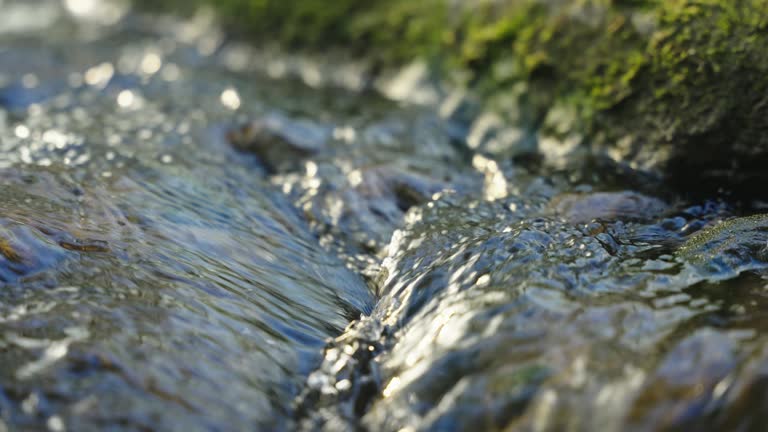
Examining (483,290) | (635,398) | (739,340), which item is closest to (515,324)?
(483,290)

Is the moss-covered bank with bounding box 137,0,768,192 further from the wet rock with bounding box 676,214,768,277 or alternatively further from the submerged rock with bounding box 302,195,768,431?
the submerged rock with bounding box 302,195,768,431

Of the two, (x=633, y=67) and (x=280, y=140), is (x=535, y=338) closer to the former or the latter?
(x=633, y=67)

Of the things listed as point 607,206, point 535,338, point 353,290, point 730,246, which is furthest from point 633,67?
point 535,338

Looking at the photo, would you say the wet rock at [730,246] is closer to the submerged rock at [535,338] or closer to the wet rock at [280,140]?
the submerged rock at [535,338]

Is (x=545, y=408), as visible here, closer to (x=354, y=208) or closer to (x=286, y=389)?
(x=286, y=389)

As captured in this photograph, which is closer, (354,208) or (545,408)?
(545,408)

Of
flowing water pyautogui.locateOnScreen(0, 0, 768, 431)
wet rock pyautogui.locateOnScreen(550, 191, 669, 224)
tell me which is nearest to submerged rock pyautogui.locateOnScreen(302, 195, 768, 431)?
flowing water pyautogui.locateOnScreen(0, 0, 768, 431)

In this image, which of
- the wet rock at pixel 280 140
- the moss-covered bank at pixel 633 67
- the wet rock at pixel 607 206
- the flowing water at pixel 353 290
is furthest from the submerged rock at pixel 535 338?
the wet rock at pixel 280 140
